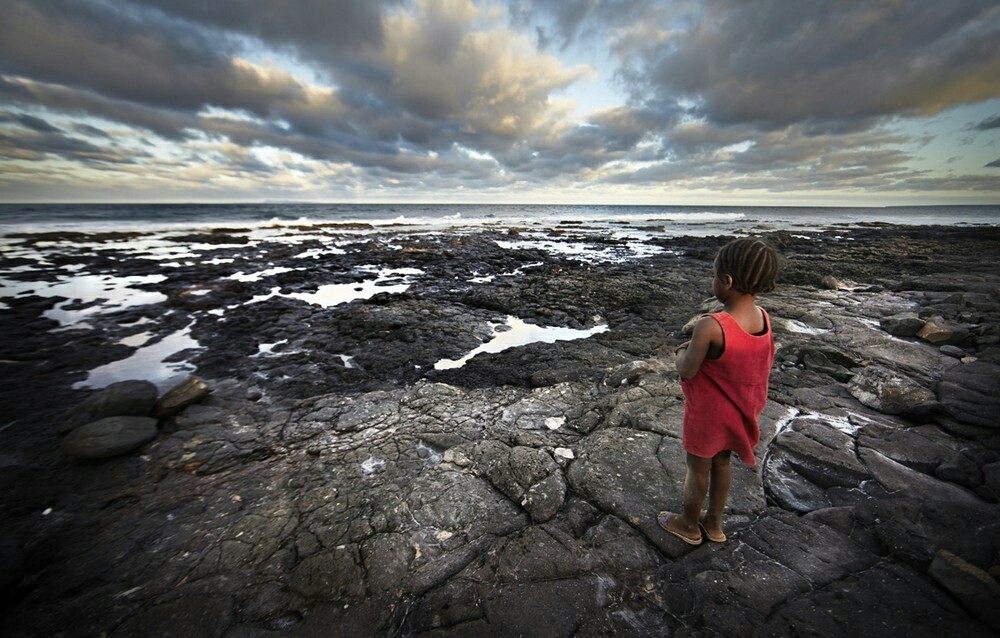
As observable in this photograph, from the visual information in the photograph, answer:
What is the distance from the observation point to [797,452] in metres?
3.71

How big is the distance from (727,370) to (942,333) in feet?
24.1

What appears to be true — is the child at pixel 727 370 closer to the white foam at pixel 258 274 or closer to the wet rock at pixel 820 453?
the wet rock at pixel 820 453

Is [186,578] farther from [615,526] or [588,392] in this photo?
[588,392]

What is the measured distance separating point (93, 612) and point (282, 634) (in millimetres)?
1443

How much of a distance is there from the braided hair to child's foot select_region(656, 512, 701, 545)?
75.0 inches

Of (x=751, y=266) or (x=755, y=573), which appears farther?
(x=755, y=573)

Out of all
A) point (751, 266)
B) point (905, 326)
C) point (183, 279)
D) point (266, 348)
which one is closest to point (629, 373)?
point (751, 266)

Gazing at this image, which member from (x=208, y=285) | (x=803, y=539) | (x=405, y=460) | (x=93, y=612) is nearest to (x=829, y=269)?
A: (x=803, y=539)

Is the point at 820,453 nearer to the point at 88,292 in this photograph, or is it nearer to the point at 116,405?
the point at 116,405

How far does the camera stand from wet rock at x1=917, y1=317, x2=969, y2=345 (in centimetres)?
622

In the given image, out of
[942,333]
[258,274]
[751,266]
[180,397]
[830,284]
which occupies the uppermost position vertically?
[751,266]

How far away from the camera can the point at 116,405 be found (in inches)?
187

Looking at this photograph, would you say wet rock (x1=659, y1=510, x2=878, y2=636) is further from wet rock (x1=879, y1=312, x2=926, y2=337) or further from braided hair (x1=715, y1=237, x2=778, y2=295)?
wet rock (x1=879, y1=312, x2=926, y2=337)

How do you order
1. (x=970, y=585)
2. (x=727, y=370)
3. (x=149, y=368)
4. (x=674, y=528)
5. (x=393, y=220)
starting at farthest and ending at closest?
(x=393, y=220), (x=149, y=368), (x=674, y=528), (x=727, y=370), (x=970, y=585)
